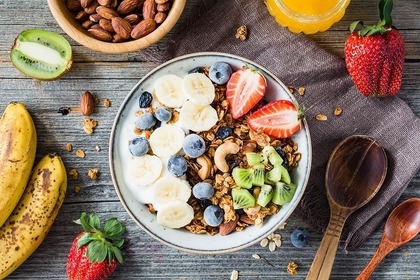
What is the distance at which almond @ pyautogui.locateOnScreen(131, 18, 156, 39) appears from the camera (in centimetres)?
154

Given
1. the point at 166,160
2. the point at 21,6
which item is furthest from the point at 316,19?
the point at 21,6

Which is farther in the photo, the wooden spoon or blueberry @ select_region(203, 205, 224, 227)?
the wooden spoon

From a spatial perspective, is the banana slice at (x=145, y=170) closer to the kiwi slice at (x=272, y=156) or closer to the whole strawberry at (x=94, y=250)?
the whole strawberry at (x=94, y=250)

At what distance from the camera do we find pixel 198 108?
154 cm

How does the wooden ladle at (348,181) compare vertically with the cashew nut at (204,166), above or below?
below

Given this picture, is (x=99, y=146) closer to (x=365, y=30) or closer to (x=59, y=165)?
(x=59, y=165)

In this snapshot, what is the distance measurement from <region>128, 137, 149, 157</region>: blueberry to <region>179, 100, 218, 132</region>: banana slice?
0.34 ft

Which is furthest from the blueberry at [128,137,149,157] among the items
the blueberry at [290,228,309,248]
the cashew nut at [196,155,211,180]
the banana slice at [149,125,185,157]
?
the blueberry at [290,228,309,248]

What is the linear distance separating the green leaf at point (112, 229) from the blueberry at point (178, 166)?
22 cm

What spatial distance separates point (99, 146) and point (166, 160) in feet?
0.78

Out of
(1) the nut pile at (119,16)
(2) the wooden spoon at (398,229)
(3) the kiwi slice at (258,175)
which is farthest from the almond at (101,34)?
(2) the wooden spoon at (398,229)

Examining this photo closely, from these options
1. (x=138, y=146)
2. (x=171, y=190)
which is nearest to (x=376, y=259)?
(x=171, y=190)

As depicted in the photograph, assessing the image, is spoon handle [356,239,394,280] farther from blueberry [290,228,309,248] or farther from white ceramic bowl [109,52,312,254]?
white ceramic bowl [109,52,312,254]

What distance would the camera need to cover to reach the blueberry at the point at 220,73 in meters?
1.54
